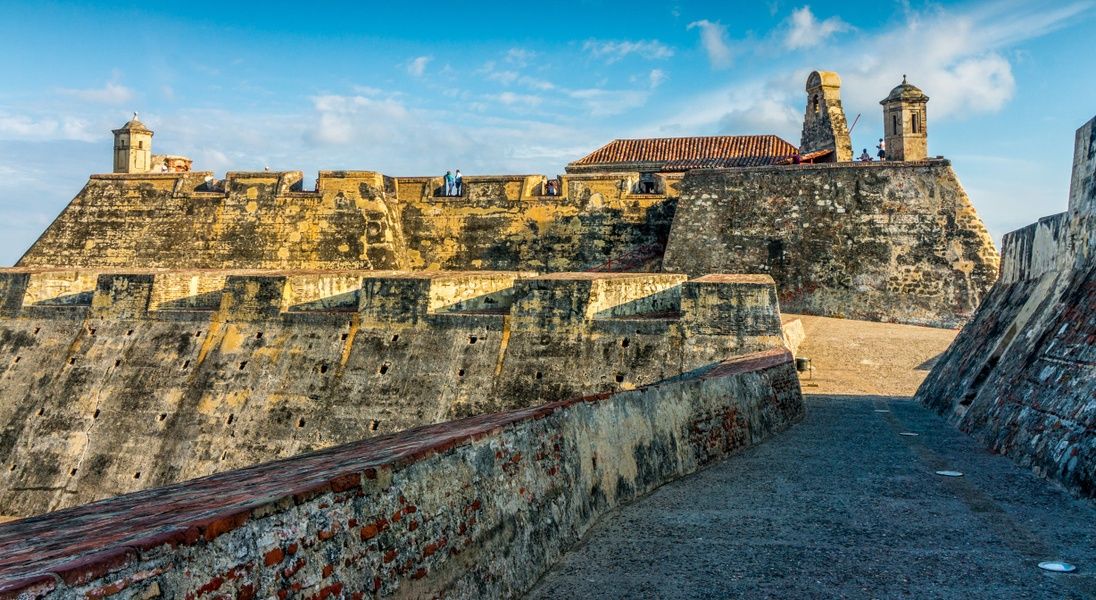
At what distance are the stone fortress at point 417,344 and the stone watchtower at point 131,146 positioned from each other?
0.07 meters

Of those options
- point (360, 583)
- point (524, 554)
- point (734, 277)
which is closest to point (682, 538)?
point (524, 554)

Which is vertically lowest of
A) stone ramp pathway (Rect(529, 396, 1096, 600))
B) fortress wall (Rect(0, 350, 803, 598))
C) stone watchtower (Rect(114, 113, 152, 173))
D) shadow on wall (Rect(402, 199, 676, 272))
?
stone ramp pathway (Rect(529, 396, 1096, 600))

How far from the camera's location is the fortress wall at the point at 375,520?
247cm

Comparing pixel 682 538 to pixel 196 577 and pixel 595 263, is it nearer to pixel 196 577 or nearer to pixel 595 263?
pixel 196 577

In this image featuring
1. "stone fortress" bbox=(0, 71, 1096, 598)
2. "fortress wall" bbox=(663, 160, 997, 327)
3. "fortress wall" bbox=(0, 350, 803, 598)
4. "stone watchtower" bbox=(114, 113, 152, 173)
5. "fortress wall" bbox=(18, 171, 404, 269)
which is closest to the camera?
"fortress wall" bbox=(0, 350, 803, 598)

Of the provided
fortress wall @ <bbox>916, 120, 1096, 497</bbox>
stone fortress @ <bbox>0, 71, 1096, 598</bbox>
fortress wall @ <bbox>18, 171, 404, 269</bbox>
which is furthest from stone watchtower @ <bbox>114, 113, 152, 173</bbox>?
fortress wall @ <bbox>916, 120, 1096, 497</bbox>

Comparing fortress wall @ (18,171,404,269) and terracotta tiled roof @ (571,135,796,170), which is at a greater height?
terracotta tiled roof @ (571,135,796,170)

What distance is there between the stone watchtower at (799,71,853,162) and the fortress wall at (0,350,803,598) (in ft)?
76.7

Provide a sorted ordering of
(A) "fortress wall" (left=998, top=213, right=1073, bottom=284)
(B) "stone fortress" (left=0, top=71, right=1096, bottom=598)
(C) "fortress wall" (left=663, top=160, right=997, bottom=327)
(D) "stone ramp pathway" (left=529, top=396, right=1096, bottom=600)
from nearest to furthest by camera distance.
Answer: (B) "stone fortress" (left=0, top=71, right=1096, bottom=598) < (D) "stone ramp pathway" (left=529, top=396, right=1096, bottom=600) < (A) "fortress wall" (left=998, top=213, right=1073, bottom=284) < (C) "fortress wall" (left=663, top=160, right=997, bottom=327)

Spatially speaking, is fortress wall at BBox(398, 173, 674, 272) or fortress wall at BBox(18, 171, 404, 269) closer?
fortress wall at BBox(398, 173, 674, 272)

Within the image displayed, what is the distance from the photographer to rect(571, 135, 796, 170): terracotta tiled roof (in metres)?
28.5

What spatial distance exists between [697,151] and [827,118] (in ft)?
14.3

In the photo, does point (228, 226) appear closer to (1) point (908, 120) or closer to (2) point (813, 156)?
(2) point (813, 156)

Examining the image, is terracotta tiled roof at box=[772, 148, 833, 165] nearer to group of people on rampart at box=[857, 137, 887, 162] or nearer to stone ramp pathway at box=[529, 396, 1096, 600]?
group of people on rampart at box=[857, 137, 887, 162]
